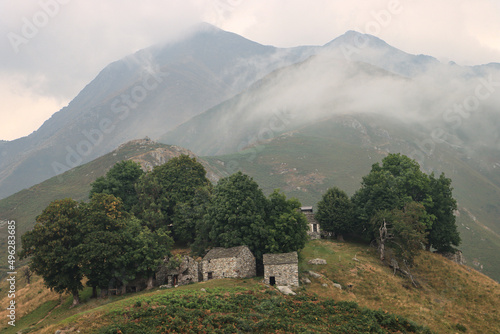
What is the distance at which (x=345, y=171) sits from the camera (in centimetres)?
15525

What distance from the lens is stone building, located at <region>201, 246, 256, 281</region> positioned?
34.6 metres

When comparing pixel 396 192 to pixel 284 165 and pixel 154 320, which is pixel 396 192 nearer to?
pixel 154 320

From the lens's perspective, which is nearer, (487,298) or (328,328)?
(328,328)

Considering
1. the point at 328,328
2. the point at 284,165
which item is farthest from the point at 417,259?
the point at 284,165

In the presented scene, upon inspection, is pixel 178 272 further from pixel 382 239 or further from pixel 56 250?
pixel 382 239

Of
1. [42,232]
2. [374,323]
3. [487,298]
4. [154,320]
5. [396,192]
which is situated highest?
[396,192]

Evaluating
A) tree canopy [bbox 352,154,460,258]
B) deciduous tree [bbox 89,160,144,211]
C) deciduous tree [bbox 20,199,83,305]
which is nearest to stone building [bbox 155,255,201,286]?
deciduous tree [bbox 20,199,83,305]

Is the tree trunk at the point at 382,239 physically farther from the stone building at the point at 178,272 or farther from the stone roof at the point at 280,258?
the stone building at the point at 178,272

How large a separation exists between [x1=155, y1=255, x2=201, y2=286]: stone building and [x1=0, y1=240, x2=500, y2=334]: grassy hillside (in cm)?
355

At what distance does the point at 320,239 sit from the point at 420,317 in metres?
25.7

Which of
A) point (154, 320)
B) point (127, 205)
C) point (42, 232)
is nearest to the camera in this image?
point (154, 320)

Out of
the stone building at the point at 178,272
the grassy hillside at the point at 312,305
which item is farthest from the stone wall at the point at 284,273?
the stone building at the point at 178,272

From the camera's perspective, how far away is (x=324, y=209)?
5481 centimetres

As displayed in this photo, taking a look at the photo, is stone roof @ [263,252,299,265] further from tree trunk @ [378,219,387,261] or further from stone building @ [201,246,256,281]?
tree trunk @ [378,219,387,261]
